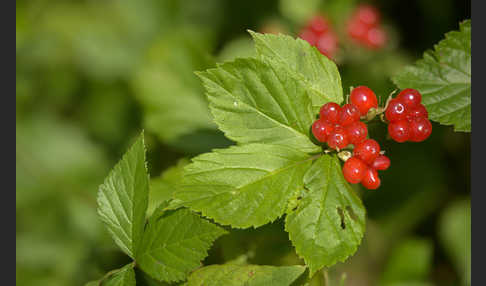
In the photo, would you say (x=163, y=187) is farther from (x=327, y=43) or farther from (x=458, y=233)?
(x=458, y=233)

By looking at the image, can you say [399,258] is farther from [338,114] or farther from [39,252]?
[39,252]

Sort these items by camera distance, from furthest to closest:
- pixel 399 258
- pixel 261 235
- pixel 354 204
Result: pixel 399 258 < pixel 261 235 < pixel 354 204

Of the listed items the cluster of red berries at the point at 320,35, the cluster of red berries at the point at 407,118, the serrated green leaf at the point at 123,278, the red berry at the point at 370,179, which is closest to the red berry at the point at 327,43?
the cluster of red berries at the point at 320,35

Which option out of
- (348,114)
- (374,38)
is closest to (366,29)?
(374,38)

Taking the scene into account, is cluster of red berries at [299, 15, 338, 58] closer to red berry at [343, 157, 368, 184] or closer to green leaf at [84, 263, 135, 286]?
red berry at [343, 157, 368, 184]

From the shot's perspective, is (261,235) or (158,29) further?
(158,29)

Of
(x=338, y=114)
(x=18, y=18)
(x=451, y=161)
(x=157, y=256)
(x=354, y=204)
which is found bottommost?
(x=451, y=161)

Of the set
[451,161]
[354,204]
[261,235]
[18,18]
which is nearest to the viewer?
[354,204]

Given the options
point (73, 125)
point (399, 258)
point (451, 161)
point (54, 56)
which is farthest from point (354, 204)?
point (54, 56)
